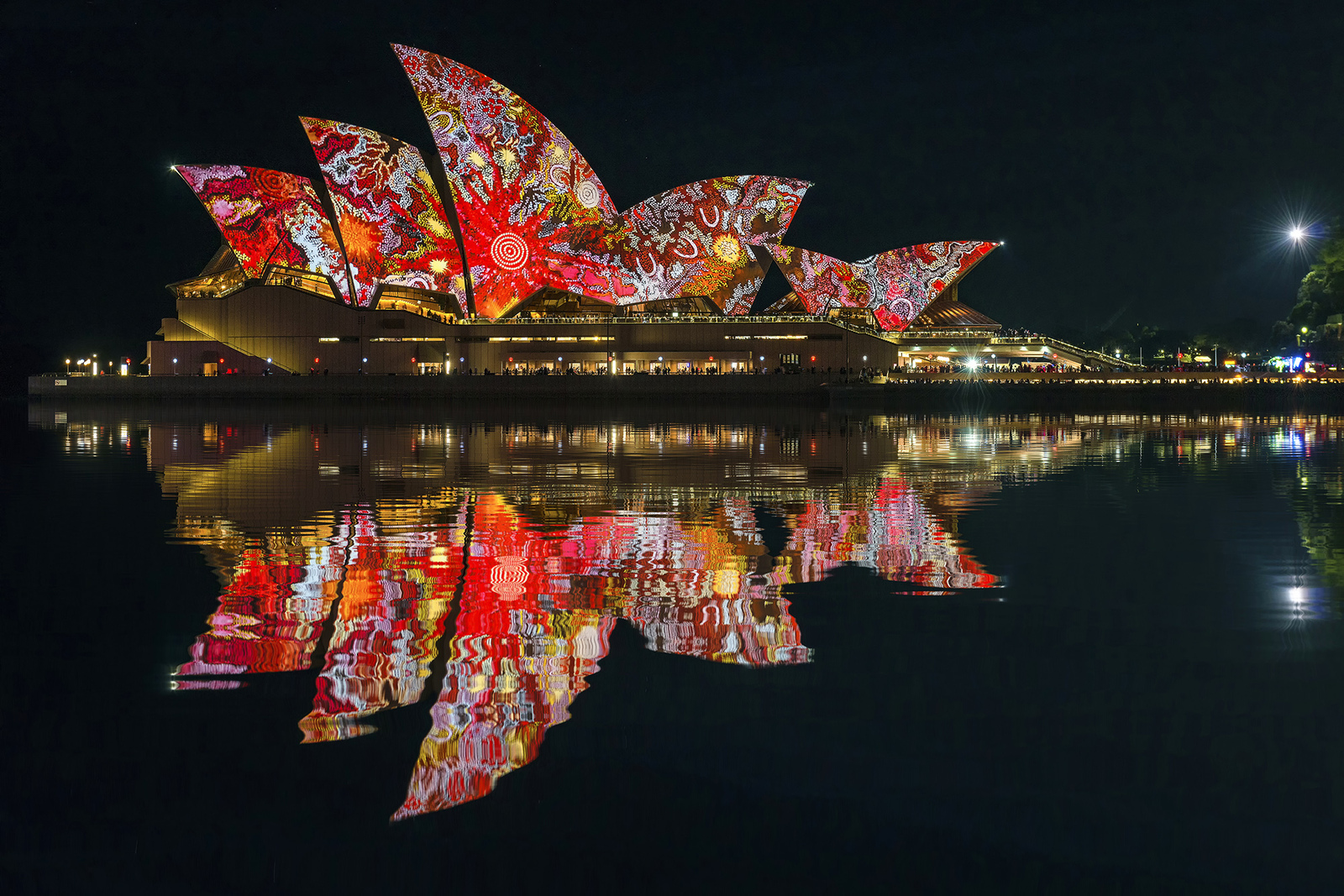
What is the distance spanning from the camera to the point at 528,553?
33.0 ft

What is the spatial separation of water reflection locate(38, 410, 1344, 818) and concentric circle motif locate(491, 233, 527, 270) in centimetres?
4222

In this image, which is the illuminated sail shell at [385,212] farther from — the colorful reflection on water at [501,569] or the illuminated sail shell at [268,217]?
the colorful reflection on water at [501,569]

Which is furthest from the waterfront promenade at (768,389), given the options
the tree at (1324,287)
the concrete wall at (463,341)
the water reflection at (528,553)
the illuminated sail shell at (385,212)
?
the water reflection at (528,553)

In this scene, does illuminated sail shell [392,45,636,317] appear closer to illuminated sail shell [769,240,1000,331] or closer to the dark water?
illuminated sail shell [769,240,1000,331]

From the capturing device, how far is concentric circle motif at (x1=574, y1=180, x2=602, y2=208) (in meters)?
64.8

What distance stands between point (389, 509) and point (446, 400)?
155ft

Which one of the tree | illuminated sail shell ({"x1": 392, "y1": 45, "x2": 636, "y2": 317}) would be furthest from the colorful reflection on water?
the tree

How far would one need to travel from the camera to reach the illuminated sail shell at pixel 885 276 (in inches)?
2899

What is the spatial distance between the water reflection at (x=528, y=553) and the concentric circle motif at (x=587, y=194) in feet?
136

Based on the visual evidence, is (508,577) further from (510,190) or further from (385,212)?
(385,212)

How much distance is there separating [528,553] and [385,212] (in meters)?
58.4

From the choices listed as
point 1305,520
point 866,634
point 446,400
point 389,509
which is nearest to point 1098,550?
point 1305,520

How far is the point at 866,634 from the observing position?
6836 mm

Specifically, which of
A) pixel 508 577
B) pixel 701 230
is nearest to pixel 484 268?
pixel 701 230
